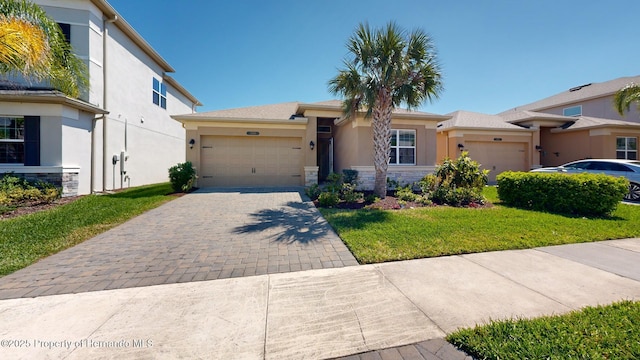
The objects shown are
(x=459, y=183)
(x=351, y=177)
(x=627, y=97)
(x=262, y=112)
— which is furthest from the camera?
(x=262, y=112)

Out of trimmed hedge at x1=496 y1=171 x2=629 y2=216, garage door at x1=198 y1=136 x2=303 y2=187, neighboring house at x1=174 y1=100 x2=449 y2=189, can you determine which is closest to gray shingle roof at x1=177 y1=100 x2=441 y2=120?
neighboring house at x1=174 y1=100 x2=449 y2=189

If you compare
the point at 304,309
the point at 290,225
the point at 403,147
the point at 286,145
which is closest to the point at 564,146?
the point at 403,147

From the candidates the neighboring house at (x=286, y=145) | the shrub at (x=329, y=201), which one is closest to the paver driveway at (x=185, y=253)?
the shrub at (x=329, y=201)

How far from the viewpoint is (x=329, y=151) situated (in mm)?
17719

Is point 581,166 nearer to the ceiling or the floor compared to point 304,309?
nearer to the ceiling

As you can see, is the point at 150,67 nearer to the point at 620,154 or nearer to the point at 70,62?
the point at 70,62

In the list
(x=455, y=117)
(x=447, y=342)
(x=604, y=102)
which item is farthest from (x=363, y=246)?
(x=604, y=102)

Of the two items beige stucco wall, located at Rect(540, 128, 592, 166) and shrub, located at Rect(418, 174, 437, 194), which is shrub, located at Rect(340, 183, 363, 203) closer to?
shrub, located at Rect(418, 174, 437, 194)

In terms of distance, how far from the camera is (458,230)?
6184 mm

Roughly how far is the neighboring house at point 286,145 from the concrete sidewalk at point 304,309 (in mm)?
8932

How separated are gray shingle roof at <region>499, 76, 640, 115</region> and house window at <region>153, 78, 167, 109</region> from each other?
30.9m

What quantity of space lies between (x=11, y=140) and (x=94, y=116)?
2.83m

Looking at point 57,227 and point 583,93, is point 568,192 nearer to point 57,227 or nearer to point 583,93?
point 57,227

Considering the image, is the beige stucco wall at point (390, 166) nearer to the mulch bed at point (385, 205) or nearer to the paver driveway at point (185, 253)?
the mulch bed at point (385, 205)
